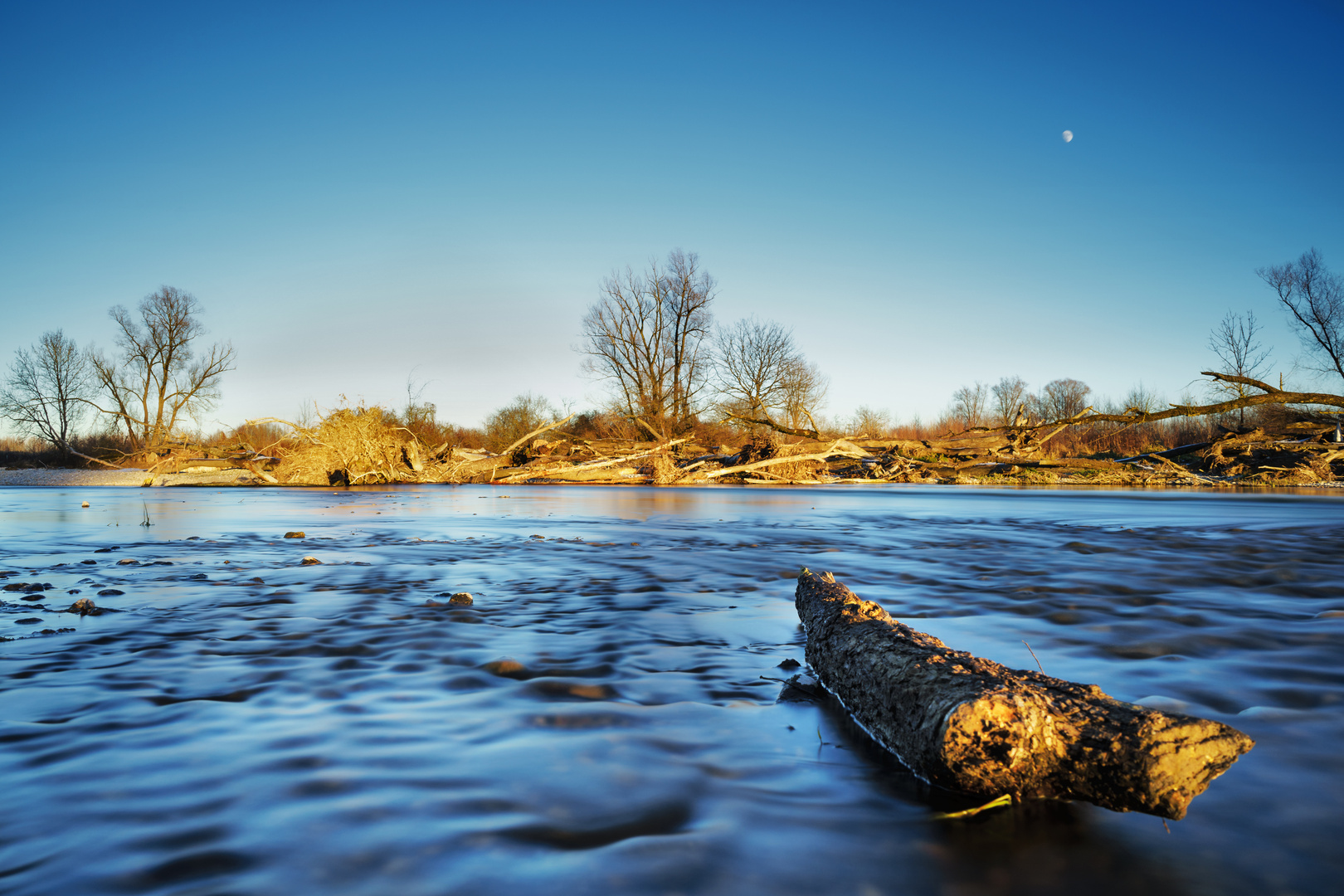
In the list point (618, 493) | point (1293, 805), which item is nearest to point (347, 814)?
point (1293, 805)

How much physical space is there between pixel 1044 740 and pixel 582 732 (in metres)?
1.37

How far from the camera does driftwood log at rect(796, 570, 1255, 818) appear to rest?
1658 millimetres

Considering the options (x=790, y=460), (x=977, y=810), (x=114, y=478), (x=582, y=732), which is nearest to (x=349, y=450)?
(x=114, y=478)

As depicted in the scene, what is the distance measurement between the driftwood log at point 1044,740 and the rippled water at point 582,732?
0.21ft

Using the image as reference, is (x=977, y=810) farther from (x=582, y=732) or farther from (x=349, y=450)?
(x=349, y=450)

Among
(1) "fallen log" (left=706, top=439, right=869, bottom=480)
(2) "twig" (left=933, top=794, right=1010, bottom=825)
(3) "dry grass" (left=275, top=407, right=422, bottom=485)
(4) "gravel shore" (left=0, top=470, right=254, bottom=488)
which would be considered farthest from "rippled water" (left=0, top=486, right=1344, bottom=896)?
(4) "gravel shore" (left=0, top=470, right=254, bottom=488)

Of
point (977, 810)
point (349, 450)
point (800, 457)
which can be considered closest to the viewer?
point (977, 810)

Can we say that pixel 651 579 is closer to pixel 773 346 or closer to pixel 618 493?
pixel 618 493

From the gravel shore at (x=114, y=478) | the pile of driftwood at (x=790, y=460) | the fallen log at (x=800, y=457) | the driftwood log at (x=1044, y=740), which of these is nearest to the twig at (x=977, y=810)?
the driftwood log at (x=1044, y=740)

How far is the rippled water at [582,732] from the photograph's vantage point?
1.50m

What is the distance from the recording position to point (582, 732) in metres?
2.23

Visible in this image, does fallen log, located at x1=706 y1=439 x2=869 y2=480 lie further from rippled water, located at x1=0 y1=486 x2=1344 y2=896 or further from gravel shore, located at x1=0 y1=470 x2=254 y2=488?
rippled water, located at x1=0 y1=486 x2=1344 y2=896

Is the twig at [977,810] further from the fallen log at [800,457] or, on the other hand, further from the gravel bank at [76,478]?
the gravel bank at [76,478]

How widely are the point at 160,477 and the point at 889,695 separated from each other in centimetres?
2475
